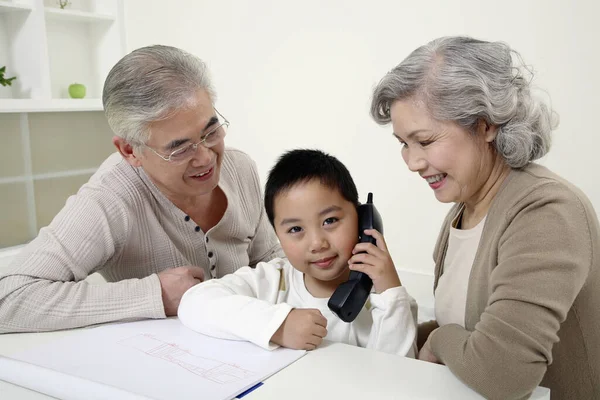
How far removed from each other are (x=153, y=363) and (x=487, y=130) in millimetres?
805

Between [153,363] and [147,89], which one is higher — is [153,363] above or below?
below

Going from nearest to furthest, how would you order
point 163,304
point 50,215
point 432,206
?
point 163,304 < point 432,206 < point 50,215

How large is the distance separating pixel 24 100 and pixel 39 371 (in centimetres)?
295

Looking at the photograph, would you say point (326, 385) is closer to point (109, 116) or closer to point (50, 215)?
point (109, 116)

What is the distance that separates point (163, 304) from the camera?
1433mm

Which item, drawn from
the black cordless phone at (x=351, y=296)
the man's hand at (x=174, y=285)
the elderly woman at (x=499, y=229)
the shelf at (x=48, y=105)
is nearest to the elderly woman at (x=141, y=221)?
the man's hand at (x=174, y=285)

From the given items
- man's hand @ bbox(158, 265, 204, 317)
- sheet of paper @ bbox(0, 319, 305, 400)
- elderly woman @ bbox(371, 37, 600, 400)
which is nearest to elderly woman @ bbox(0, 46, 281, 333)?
man's hand @ bbox(158, 265, 204, 317)

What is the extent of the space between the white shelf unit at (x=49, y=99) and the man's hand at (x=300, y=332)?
2980 mm

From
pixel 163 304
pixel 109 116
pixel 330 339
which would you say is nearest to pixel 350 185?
pixel 330 339

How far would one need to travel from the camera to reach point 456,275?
1.37 meters

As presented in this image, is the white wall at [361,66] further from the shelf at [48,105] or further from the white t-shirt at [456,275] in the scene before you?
the white t-shirt at [456,275]

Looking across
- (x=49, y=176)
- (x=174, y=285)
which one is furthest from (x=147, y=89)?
(x=49, y=176)

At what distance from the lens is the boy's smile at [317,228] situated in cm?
139

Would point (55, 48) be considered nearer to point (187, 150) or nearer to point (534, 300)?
point (187, 150)
